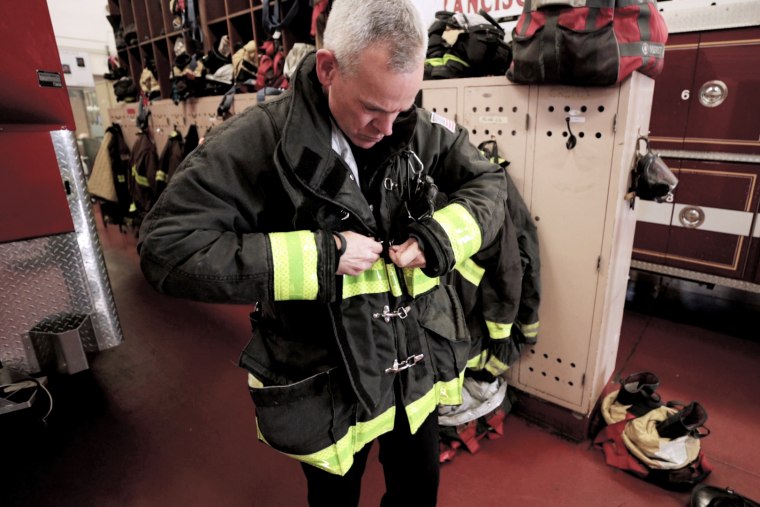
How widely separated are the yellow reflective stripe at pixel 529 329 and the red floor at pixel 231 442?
60 centimetres

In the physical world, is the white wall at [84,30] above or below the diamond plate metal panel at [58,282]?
above

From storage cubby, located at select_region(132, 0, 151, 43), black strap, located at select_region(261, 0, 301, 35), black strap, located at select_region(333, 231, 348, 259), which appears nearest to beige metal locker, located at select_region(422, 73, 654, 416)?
black strap, located at select_region(333, 231, 348, 259)

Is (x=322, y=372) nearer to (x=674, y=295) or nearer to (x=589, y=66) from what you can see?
(x=589, y=66)

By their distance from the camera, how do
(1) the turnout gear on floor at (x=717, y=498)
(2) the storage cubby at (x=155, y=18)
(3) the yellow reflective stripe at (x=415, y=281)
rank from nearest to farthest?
1. (3) the yellow reflective stripe at (x=415, y=281)
2. (1) the turnout gear on floor at (x=717, y=498)
3. (2) the storage cubby at (x=155, y=18)

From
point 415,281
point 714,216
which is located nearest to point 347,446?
point 415,281

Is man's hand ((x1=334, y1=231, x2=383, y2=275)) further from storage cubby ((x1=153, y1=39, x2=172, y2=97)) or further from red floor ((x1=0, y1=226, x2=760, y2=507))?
storage cubby ((x1=153, y1=39, x2=172, y2=97))

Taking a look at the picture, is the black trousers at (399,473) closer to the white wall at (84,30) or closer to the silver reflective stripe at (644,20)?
the silver reflective stripe at (644,20)

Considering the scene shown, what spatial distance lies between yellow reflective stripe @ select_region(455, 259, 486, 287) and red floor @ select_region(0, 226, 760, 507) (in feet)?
3.06

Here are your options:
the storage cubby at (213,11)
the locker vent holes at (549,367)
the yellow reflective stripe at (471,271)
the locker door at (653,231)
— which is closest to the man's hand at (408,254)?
the yellow reflective stripe at (471,271)

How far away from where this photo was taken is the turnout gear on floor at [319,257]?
969 mm

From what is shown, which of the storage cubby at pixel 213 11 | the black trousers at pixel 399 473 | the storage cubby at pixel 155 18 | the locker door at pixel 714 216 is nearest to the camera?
the black trousers at pixel 399 473

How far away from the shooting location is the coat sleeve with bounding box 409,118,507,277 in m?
1.10

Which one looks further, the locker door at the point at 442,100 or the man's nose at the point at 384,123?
the locker door at the point at 442,100

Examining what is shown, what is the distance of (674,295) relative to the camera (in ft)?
13.0
